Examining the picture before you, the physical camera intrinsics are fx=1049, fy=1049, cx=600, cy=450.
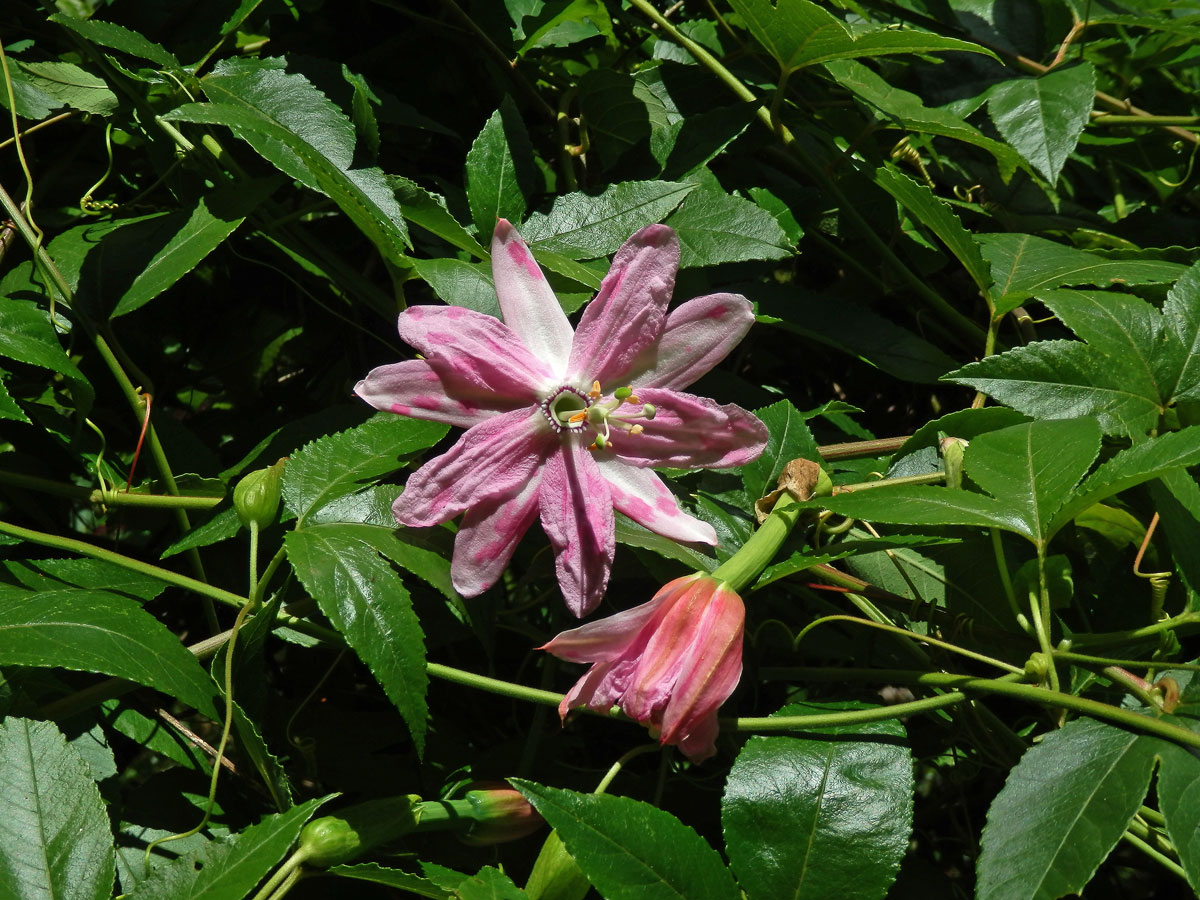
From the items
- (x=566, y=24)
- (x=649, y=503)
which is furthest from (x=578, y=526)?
(x=566, y=24)

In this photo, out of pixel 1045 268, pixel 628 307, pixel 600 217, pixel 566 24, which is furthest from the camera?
pixel 566 24

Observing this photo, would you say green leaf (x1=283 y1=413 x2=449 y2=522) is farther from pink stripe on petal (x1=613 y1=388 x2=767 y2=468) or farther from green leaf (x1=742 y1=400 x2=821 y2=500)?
green leaf (x1=742 y1=400 x2=821 y2=500)

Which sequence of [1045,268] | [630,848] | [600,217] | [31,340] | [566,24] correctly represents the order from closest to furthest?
1. [630,848]
2. [31,340]
3. [600,217]
4. [1045,268]
5. [566,24]

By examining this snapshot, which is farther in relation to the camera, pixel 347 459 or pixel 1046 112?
pixel 1046 112

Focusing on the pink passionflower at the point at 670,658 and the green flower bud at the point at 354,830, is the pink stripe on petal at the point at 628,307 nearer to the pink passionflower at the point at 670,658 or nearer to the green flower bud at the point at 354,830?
the pink passionflower at the point at 670,658

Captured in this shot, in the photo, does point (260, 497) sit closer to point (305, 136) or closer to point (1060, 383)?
point (305, 136)

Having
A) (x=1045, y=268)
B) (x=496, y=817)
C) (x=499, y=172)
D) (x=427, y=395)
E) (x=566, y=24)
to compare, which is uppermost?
(x=566, y=24)

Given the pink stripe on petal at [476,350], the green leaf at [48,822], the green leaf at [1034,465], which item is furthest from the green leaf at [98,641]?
the green leaf at [1034,465]
